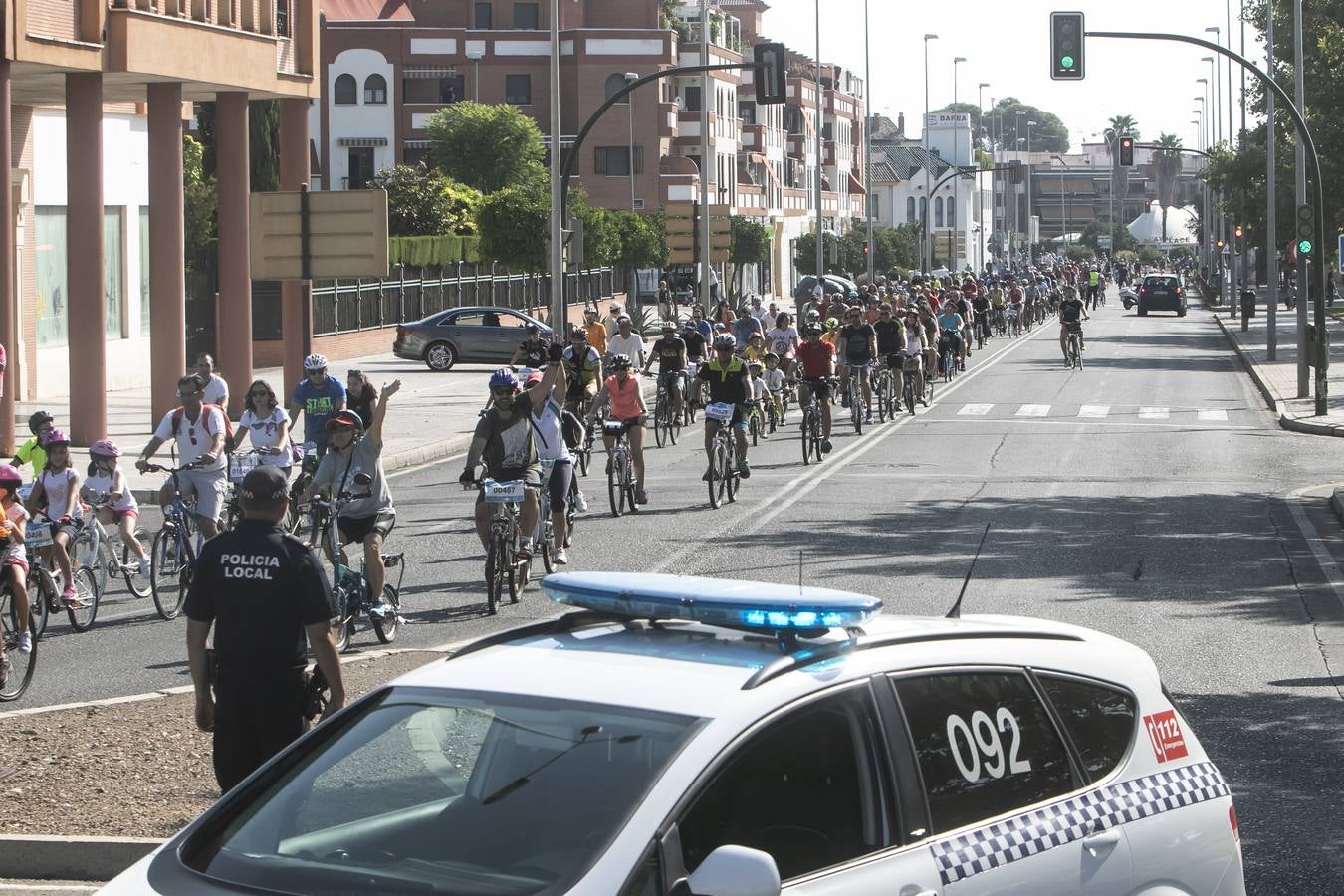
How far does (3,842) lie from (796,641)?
4.27 metres

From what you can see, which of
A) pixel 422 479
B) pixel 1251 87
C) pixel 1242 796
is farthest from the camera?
pixel 1251 87

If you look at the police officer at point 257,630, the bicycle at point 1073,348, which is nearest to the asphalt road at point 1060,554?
the police officer at point 257,630

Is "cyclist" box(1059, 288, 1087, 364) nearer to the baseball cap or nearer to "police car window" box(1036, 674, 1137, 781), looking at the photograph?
the baseball cap

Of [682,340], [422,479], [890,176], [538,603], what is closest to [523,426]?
[538,603]

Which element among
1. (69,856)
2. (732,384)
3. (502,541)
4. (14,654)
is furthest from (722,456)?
(69,856)

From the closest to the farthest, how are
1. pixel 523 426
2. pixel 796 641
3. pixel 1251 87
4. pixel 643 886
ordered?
pixel 643 886 < pixel 796 641 < pixel 523 426 < pixel 1251 87

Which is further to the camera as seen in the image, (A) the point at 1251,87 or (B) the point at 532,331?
(A) the point at 1251,87

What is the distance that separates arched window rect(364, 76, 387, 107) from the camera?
95625mm

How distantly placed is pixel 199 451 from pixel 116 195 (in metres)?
24.0

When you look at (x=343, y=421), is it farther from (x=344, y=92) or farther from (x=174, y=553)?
(x=344, y=92)

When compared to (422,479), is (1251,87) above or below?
above

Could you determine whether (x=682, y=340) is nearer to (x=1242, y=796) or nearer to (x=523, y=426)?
(x=523, y=426)

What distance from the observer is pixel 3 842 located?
7531 mm

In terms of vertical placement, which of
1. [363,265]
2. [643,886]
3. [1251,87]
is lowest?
[643,886]
